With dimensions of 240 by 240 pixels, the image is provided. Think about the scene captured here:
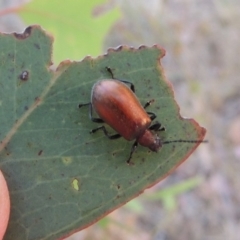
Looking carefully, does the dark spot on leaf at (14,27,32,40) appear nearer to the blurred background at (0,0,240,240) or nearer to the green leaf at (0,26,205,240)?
the green leaf at (0,26,205,240)

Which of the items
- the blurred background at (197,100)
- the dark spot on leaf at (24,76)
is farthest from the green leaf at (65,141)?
the blurred background at (197,100)

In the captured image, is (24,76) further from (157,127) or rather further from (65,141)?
(157,127)

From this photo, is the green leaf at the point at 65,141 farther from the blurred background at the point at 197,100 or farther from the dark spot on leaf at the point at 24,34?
the blurred background at the point at 197,100

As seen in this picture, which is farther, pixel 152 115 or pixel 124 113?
pixel 124 113

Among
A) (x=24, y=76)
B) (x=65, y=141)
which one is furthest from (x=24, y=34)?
(x=65, y=141)

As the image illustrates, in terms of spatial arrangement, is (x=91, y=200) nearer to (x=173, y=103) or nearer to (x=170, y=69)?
(x=173, y=103)

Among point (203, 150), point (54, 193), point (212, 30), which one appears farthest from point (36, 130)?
point (212, 30)
